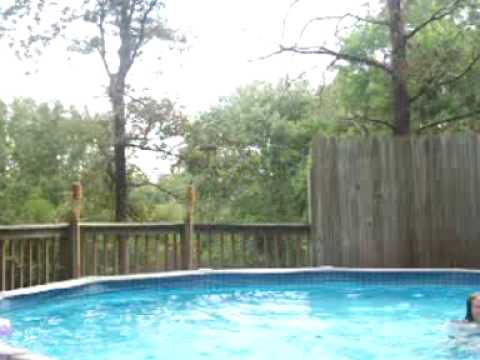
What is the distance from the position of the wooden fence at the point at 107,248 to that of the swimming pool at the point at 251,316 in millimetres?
515

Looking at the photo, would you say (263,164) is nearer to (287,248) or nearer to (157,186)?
(157,186)

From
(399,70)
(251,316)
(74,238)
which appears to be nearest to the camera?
(251,316)

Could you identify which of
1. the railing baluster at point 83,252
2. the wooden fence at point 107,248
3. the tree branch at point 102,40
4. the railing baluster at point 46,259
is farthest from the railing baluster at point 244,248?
the tree branch at point 102,40

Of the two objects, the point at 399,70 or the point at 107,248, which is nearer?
the point at 107,248

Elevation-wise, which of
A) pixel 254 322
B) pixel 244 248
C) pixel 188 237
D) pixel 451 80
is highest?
pixel 451 80

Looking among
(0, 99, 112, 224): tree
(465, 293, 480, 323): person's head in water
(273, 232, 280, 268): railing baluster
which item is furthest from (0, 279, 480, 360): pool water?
(0, 99, 112, 224): tree

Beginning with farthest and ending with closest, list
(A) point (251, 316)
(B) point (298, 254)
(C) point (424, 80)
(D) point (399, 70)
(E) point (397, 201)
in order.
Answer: (C) point (424, 80)
(D) point (399, 70)
(B) point (298, 254)
(E) point (397, 201)
(A) point (251, 316)

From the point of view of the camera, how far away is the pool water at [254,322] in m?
4.70

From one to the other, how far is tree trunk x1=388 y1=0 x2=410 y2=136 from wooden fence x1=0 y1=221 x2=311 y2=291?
8.41 feet

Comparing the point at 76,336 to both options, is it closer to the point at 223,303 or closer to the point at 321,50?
the point at 223,303

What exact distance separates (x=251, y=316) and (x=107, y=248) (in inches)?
93.4

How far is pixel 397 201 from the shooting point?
26.9ft

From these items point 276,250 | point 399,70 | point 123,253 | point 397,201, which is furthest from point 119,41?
point 397,201

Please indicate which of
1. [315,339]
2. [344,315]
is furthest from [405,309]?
[315,339]
